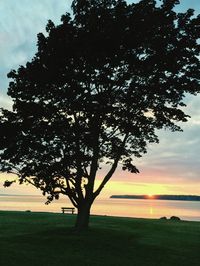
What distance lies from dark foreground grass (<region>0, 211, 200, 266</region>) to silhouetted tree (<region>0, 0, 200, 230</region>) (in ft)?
11.4

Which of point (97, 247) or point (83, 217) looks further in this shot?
point (83, 217)

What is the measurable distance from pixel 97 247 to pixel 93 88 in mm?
12714

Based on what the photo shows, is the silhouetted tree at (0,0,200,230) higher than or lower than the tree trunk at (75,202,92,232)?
higher

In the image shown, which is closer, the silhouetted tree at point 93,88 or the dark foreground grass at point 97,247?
the dark foreground grass at point 97,247

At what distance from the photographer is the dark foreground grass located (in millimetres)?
20422

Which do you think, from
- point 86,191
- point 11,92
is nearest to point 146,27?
point 11,92

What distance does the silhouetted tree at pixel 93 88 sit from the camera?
30.7 meters

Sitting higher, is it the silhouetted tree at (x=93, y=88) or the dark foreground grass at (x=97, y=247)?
the silhouetted tree at (x=93, y=88)

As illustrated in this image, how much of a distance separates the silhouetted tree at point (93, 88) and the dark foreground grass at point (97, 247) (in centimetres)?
346

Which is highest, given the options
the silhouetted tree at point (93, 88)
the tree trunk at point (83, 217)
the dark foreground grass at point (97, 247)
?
the silhouetted tree at point (93, 88)

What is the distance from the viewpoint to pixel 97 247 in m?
25.0

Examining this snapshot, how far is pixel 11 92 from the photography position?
107ft

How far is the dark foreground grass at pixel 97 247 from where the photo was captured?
20422mm

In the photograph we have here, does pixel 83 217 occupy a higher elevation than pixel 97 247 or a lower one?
higher
